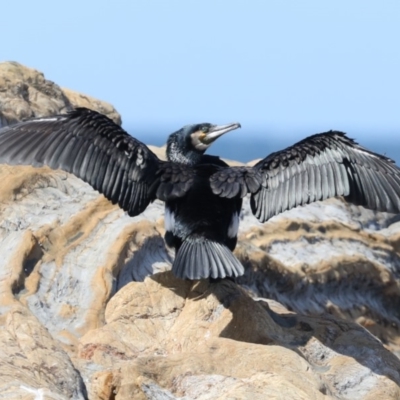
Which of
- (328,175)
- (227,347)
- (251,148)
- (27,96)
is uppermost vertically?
(328,175)

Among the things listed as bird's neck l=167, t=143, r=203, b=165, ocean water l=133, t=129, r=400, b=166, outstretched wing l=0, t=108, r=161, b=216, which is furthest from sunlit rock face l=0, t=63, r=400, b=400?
ocean water l=133, t=129, r=400, b=166

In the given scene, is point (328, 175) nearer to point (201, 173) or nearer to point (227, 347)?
point (201, 173)

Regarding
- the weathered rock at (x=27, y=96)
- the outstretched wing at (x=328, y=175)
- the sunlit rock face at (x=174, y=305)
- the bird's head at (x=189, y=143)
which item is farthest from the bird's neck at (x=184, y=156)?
the weathered rock at (x=27, y=96)

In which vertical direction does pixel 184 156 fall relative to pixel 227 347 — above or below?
above

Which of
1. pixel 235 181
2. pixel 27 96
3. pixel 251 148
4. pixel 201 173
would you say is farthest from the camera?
pixel 251 148

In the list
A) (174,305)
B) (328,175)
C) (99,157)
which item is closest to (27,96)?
(99,157)

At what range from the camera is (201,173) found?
7.98 metres

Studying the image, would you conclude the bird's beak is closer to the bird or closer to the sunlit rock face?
the bird

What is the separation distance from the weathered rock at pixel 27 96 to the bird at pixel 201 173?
2.11 m

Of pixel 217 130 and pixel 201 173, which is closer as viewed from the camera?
pixel 201 173

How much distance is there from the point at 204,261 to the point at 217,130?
1.45 m

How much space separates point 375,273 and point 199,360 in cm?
528

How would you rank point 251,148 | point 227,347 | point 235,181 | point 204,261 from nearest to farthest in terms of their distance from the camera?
point 227,347 < point 204,261 < point 235,181 < point 251,148

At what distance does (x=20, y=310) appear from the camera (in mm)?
6488
